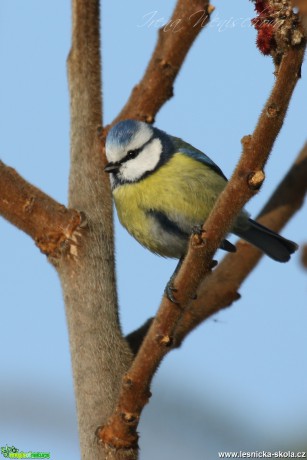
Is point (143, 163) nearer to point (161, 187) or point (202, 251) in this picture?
point (161, 187)

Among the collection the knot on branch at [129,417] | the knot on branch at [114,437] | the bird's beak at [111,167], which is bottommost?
the knot on branch at [114,437]

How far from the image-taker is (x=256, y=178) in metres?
1.37

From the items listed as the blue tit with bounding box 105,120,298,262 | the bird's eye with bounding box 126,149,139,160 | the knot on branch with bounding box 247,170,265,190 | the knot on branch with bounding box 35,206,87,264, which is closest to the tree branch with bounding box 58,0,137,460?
the knot on branch with bounding box 35,206,87,264

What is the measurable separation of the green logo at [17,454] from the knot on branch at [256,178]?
3.47 ft

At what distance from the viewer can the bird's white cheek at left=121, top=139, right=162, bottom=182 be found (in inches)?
104

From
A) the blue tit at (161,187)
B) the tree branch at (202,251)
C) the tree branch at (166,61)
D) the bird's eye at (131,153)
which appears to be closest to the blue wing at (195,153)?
the blue tit at (161,187)

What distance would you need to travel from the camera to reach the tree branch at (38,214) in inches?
79.4

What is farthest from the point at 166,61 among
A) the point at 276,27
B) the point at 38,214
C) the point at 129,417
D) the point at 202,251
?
the point at 276,27

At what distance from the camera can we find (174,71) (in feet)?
8.18

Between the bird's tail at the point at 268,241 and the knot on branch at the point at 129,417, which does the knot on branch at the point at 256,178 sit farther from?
the bird's tail at the point at 268,241

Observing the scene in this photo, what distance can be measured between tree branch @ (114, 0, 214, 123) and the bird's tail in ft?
2.09

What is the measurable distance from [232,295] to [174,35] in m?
0.92

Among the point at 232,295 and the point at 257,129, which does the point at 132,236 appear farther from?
the point at 257,129

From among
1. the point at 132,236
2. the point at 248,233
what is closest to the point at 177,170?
the point at 132,236
